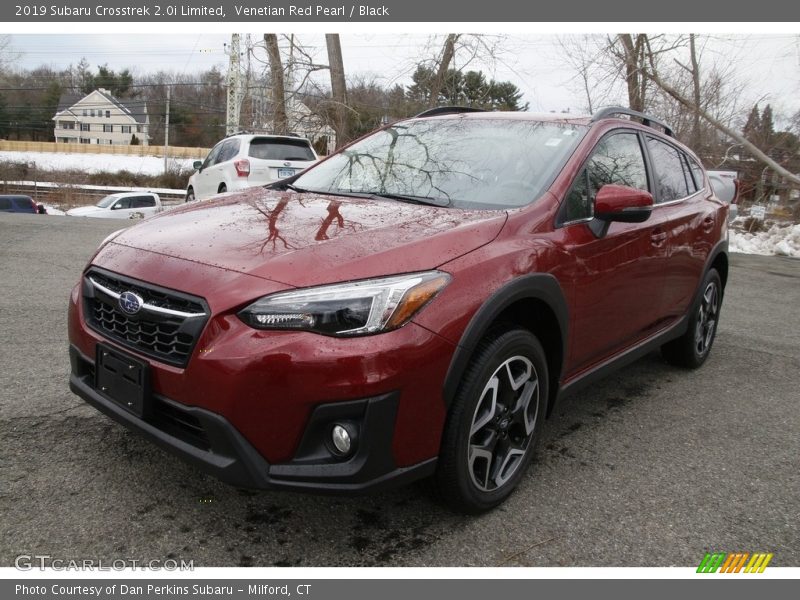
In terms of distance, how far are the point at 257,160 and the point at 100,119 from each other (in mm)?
87428

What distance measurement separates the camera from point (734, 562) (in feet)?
8.02

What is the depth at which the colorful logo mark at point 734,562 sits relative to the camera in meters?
2.41

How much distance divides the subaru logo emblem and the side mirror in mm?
2060

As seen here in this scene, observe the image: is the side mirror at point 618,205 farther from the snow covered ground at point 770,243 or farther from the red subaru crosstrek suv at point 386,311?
the snow covered ground at point 770,243

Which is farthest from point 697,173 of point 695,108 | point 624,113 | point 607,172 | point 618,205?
point 695,108

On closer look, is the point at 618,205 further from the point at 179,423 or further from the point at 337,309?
the point at 179,423

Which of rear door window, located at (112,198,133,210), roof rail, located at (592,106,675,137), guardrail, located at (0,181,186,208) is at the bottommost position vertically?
guardrail, located at (0,181,186,208)

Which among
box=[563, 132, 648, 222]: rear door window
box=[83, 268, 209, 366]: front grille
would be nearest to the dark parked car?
box=[83, 268, 209, 366]: front grille

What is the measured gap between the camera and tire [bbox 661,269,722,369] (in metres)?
4.62

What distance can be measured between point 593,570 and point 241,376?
145cm

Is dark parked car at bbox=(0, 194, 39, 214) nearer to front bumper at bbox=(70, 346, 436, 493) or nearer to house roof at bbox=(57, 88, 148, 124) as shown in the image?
front bumper at bbox=(70, 346, 436, 493)

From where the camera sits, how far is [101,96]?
3196 inches

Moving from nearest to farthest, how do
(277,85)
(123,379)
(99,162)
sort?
1. (123,379)
2. (277,85)
3. (99,162)

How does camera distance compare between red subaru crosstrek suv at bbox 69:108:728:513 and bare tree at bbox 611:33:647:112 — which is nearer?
red subaru crosstrek suv at bbox 69:108:728:513
